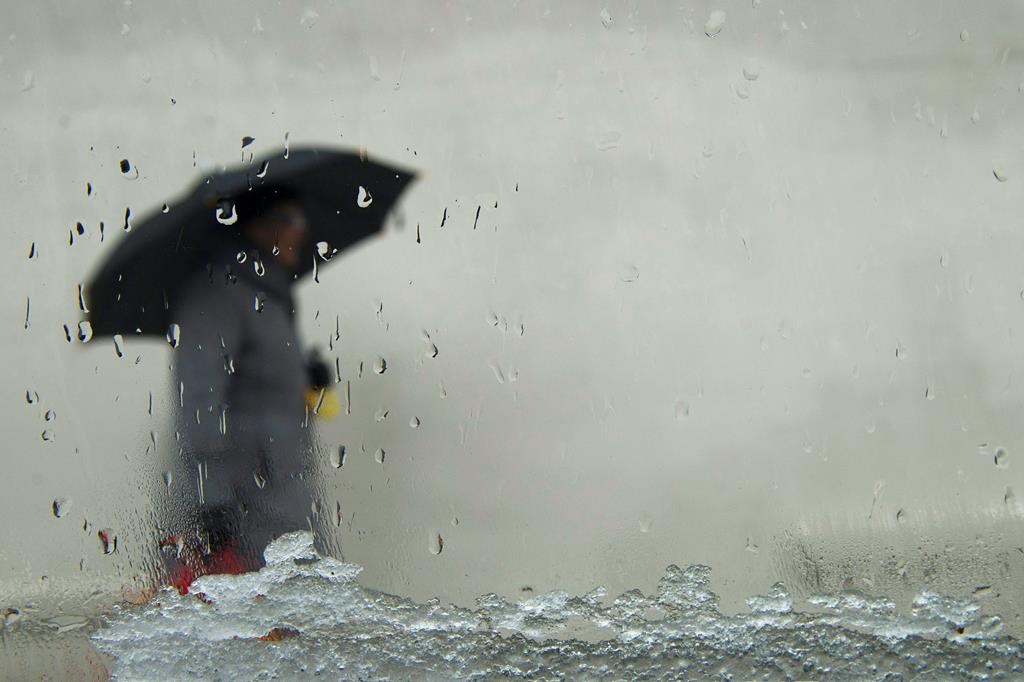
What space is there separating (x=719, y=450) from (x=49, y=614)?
1119 mm

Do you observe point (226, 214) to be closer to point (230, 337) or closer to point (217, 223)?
point (217, 223)

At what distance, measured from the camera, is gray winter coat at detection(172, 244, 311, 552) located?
1.52 m

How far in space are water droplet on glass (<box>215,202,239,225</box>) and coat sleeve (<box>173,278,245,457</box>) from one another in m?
0.11

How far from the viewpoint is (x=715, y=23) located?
161 cm

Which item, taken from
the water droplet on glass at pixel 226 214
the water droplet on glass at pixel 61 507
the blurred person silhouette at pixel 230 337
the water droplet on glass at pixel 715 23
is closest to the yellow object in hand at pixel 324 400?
the blurred person silhouette at pixel 230 337

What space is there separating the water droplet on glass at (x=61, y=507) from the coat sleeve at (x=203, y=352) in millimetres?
212

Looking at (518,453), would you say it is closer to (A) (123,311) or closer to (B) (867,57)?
(A) (123,311)

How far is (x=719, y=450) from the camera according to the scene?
157cm

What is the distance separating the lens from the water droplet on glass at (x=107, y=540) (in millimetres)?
1486

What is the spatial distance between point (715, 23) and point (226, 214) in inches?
35.3

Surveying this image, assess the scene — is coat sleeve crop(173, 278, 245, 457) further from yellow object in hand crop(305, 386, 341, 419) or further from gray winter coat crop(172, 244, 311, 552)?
yellow object in hand crop(305, 386, 341, 419)

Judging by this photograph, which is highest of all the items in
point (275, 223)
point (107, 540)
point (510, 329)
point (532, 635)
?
point (275, 223)

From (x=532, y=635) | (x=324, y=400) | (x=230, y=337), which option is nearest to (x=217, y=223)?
(x=230, y=337)

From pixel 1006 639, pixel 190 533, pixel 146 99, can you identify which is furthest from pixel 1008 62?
pixel 190 533
